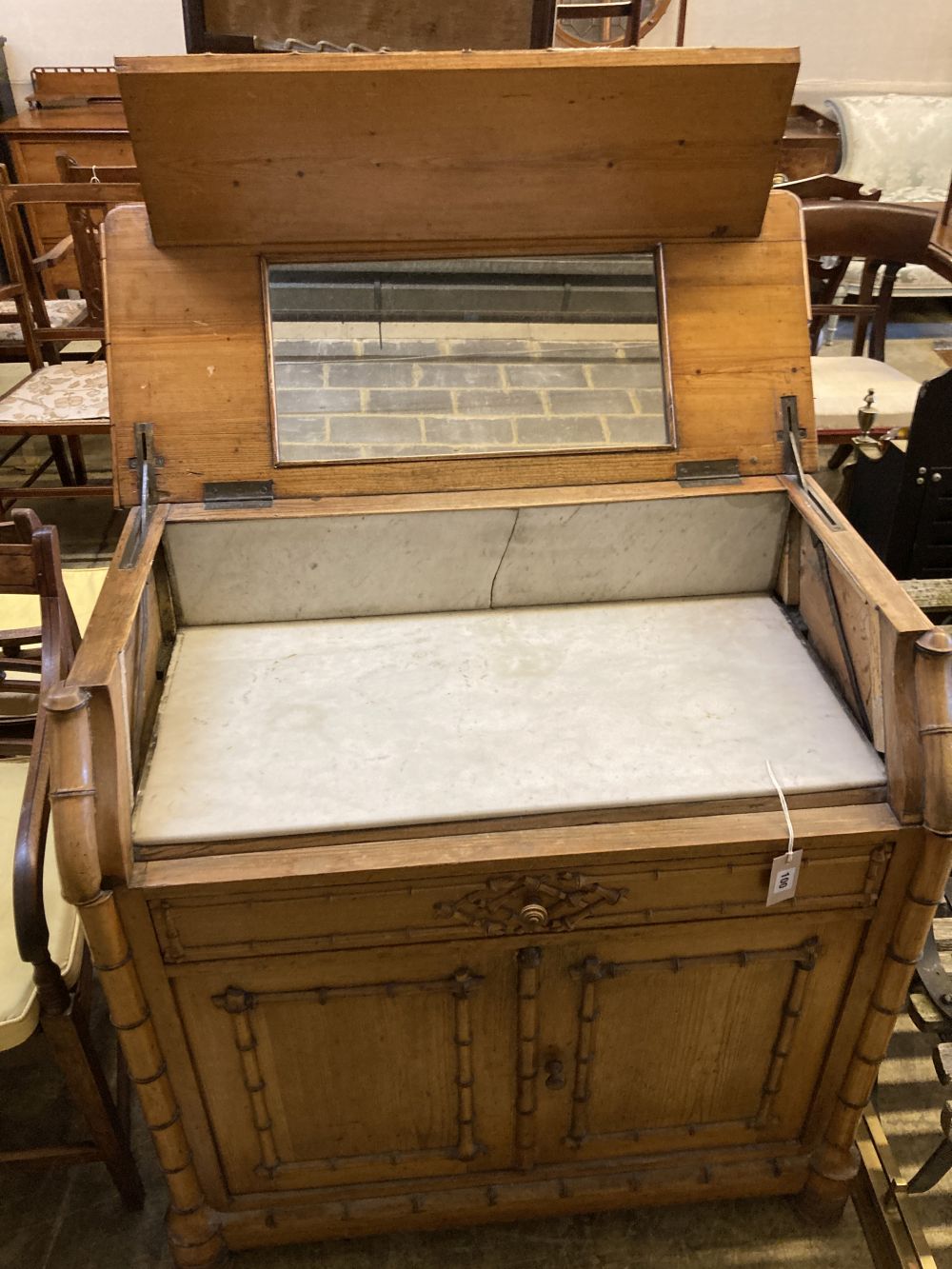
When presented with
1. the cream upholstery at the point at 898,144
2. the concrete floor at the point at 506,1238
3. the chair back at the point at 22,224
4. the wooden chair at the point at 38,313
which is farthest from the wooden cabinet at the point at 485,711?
the cream upholstery at the point at 898,144

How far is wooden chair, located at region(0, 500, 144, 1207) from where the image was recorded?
5.05 feet

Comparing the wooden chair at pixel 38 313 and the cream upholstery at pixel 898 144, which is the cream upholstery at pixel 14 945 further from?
the cream upholstery at pixel 898 144

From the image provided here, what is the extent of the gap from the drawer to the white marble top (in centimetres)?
9

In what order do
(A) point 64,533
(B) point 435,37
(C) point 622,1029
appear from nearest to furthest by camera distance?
(C) point 622,1029 → (B) point 435,37 → (A) point 64,533

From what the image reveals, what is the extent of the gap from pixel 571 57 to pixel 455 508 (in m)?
0.73

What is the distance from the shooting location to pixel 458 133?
162cm

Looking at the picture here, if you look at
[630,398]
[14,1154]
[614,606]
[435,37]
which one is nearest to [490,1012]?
[614,606]

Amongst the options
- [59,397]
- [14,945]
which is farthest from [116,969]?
[59,397]

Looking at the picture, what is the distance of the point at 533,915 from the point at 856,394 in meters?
2.74

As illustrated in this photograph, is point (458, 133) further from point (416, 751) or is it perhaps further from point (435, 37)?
point (416, 751)

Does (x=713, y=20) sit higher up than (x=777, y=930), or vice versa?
(x=713, y=20)

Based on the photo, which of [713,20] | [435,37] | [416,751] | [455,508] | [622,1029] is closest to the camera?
[416,751]

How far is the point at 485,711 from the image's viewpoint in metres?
1.58

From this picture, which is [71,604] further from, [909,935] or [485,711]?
[909,935]
